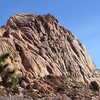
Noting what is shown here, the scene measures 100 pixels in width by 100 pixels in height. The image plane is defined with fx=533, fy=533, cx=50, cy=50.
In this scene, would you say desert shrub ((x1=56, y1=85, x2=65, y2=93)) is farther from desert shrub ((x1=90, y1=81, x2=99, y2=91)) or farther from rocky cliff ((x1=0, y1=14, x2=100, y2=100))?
desert shrub ((x1=90, y1=81, x2=99, y2=91))

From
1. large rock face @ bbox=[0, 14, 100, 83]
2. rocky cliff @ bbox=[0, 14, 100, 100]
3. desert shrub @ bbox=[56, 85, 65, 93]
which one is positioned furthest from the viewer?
large rock face @ bbox=[0, 14, 100, 83]

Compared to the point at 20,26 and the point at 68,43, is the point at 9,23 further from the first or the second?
the point at 68,43

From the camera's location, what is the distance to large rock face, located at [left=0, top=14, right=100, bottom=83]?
7438 centimetres

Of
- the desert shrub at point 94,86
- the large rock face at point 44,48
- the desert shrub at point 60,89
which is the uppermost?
the large rock face at point 44,48

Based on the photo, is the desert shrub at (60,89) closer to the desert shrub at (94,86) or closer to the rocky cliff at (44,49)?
the rocky cliff at (44,49)

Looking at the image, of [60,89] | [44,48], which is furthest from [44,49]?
[60,89]

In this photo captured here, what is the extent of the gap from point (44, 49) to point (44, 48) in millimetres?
199

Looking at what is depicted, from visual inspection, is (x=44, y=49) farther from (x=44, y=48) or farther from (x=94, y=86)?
(x=94, y=86)

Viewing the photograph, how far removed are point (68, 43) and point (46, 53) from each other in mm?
9867

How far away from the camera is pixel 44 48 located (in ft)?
271

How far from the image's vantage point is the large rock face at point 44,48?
244 feet

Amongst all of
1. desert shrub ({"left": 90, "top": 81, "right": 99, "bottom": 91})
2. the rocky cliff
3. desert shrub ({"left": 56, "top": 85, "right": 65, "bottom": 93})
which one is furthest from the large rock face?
desert shrub ({"left": 56, "top": 85, "right": 65, "bottom": 93})

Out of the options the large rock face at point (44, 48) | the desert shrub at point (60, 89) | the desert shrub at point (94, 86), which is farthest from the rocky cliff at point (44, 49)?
the desert shrub at point (60, 89)

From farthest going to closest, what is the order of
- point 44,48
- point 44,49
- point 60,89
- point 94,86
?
point 44,48 → point 44,49 → point 94,86 → point 60,89
